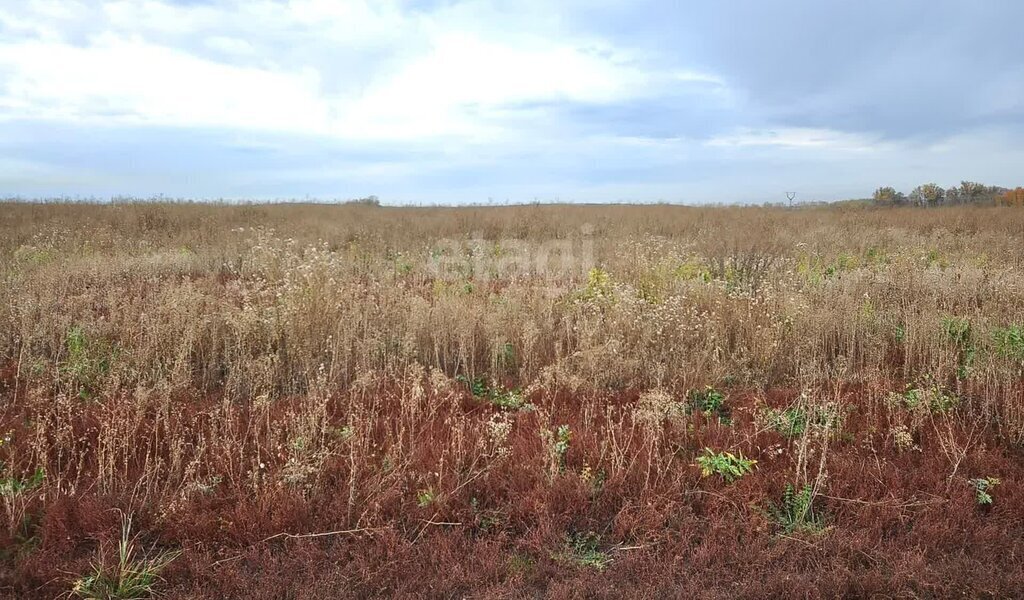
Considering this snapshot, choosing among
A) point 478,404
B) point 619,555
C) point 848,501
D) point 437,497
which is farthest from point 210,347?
point 848,501

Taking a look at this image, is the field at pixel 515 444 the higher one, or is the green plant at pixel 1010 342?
the green plant at pixel 1010 342

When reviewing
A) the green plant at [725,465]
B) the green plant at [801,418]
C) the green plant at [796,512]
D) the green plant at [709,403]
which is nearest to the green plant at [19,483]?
the green plant at [725,465]

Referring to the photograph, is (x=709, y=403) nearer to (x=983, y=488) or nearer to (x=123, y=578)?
(x=983, y=488)

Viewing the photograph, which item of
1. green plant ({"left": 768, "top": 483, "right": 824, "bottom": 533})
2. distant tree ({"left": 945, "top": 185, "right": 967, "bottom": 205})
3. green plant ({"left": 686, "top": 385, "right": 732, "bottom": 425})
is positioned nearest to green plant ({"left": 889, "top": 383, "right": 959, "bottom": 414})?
green plant ({"left": 686, "top": 385, "right": 732, "bottom": 425})

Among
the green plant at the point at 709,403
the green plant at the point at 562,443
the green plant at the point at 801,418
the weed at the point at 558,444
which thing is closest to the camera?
the weed at the point at 558,444

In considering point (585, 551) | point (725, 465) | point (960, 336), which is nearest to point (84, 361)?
point (585, 551)

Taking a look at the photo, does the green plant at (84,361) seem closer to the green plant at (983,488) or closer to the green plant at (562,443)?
the green plant at (562,443)

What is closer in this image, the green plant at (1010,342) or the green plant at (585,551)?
the green plant at (585,551)

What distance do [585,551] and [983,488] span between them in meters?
2.53

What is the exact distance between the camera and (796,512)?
3.31 meters

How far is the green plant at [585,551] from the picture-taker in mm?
2947

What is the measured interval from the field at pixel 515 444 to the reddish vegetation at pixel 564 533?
0.01 meters

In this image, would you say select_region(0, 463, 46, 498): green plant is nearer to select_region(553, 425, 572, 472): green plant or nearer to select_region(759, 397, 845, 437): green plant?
select_region(553, 425, 572, 472): green plant

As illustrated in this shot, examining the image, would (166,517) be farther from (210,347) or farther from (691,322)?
(691,322)
